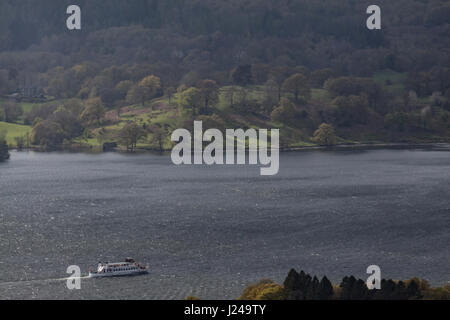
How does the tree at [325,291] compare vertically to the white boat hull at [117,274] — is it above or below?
above

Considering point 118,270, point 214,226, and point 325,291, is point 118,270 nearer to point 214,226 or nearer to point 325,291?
point 214,226

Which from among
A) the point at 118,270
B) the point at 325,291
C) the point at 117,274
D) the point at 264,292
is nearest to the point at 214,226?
the point at 118,270

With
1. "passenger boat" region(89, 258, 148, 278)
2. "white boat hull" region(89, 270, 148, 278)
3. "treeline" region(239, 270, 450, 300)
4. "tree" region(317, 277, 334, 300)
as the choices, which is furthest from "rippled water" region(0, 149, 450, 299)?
"tree" region(317, 277, 334, 300)

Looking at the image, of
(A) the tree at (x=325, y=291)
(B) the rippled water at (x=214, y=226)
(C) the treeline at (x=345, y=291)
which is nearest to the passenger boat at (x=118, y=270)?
(B) the rippled water at (x=214, y=226)

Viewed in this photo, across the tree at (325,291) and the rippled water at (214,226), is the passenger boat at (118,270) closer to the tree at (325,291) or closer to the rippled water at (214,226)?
the rippled water at (214,226)

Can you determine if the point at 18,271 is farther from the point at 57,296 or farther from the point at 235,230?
the point at 235,230

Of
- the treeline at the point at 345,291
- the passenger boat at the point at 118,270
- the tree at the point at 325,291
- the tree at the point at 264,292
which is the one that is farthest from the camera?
the passenger boat at the point at 118,270

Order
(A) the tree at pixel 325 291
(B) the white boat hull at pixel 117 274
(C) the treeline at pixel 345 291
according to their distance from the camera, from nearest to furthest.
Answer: (C) the treeline at pixel 345 291 → (A) the tree at pixel 325 291 → (B) the white boat hull at pixel 117 274
